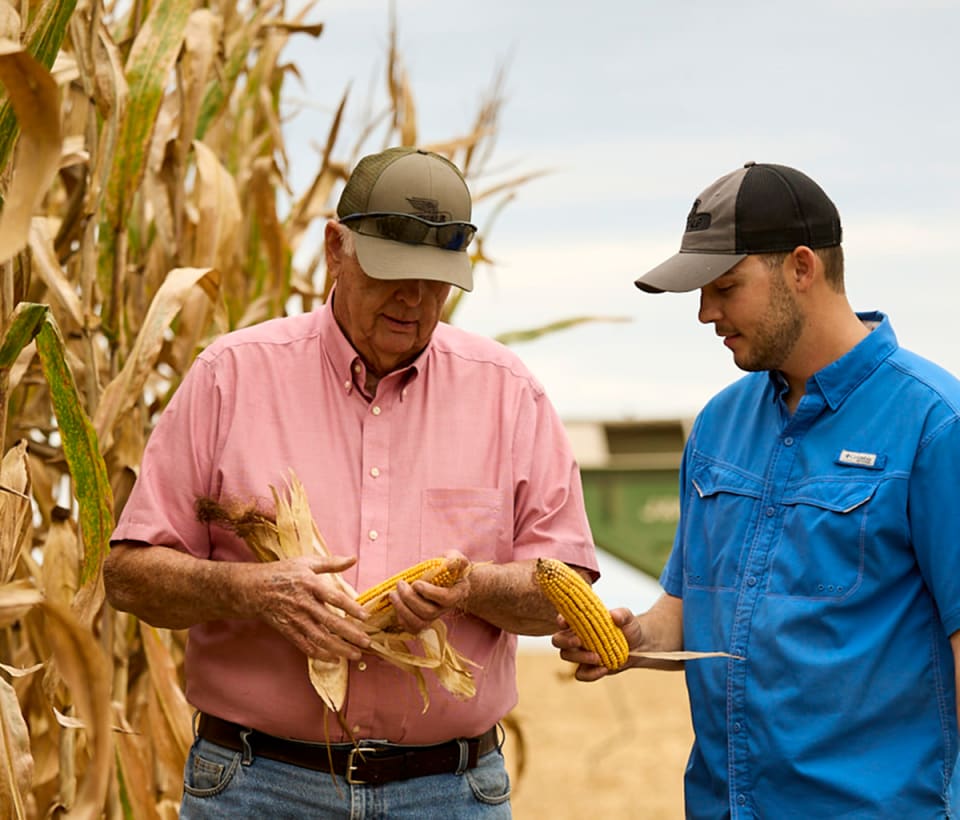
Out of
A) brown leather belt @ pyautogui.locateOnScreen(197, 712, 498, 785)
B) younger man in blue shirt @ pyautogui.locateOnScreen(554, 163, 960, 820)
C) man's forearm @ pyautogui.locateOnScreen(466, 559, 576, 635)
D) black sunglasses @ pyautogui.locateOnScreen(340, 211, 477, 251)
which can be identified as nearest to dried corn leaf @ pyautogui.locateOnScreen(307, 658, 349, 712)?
brown leather belt @ pyautogui.locateOnScreen(197, 712, 498, 785)

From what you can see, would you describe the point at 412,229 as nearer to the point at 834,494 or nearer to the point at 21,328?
the point at 21,328

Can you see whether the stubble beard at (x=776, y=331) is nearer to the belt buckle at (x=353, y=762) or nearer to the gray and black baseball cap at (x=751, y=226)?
the gray and black baseball cap at (x=751, y=226)

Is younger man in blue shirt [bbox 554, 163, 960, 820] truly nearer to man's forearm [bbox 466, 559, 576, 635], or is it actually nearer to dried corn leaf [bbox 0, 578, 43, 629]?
man's forearm [bbox 466, 559, 576, 635]

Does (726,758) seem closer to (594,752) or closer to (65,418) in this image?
(65,418)

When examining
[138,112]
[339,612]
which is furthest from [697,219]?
[138,112]

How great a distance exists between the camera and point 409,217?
8.00ft

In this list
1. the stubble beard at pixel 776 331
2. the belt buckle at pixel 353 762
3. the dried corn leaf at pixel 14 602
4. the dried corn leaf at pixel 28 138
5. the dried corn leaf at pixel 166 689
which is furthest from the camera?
the dried corn leaf at pixel 166 689

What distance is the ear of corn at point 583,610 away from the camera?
7.43 ft

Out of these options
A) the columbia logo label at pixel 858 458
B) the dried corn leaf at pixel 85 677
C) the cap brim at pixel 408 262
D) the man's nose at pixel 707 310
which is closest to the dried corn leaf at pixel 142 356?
the cap brim at pixel 408 262

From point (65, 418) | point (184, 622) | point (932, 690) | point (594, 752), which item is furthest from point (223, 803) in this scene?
point (594, 752)

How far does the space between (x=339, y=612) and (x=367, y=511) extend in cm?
21

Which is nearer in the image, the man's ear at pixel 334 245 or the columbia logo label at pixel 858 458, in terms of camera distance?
the columbia logo label at pixel 858 458

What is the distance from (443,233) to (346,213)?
185 millimetres

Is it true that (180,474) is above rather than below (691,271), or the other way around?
below
